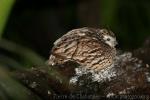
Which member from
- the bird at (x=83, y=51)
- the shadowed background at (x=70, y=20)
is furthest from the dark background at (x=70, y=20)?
the bird at (x=83, y=51)

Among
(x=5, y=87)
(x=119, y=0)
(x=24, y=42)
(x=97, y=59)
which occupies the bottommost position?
(x=5, y=87)

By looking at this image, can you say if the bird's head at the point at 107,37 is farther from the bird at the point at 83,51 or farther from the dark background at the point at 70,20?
the dark background at the point at 70,20

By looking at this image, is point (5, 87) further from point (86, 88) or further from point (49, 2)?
point (49, 2)

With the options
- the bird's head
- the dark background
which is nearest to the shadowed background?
the dark background

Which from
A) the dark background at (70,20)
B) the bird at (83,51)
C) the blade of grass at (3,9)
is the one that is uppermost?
the dark background at (70,20)

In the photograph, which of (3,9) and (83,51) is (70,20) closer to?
(3,9)

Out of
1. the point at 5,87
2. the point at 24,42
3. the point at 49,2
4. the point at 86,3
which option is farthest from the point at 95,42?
the point at 49,2

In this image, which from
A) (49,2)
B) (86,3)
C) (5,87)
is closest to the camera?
(5,87)

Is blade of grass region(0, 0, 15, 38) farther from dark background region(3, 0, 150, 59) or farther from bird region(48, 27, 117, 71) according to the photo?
dark background region(3, 0, 150, 59)
